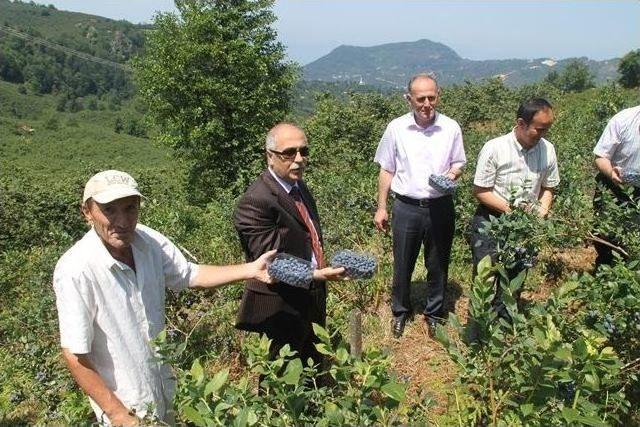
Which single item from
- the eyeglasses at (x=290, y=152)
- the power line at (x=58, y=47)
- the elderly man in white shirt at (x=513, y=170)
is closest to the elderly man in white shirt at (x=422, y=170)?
the elderly man in white shirt at (x=513, y=170)

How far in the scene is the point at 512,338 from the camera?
1688mm

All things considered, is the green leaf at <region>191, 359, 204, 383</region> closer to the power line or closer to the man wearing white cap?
the man wearing white cap

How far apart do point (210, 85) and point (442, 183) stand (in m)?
18.1

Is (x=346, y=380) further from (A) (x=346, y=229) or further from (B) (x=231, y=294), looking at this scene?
(A) (x=346, y=229)

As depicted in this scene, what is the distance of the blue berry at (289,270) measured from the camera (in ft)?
7.68

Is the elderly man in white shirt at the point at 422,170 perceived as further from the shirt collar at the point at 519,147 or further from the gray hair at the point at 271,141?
the gray hair at the point at 271,141

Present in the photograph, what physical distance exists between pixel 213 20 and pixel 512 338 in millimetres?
21558

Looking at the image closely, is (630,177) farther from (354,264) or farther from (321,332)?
(321,332)

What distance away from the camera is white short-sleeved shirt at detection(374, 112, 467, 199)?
3.46m

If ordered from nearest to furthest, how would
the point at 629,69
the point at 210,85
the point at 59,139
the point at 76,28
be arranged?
the point at 210,85, the point at 629,69, the point at 59,139, the point at 76,28

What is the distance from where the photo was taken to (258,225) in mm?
2561

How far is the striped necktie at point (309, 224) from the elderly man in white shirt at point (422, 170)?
0.92 m

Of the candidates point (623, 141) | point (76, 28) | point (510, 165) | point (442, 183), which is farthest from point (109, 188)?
point (76, 28)

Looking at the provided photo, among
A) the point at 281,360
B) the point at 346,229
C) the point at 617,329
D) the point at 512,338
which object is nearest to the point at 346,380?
the point at 281,360
